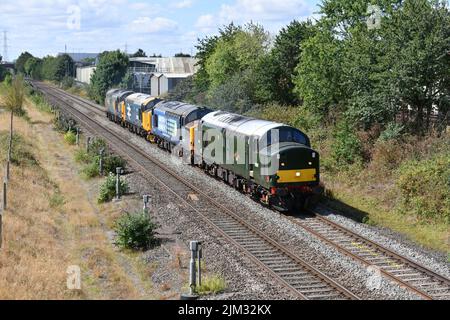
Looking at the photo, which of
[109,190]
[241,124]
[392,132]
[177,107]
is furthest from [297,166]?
[177,107]

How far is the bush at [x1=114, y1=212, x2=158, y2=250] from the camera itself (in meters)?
18.5

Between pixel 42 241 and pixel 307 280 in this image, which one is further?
pixel 42 241

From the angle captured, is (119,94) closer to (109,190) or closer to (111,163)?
(111,163)

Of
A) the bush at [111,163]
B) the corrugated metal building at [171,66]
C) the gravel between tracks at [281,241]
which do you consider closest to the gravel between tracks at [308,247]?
the gravel between tracks at [281,241]

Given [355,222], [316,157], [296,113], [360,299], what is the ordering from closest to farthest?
[360,299], [355,222], [316,157], [296,113]

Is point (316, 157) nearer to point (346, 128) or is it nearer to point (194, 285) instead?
point (346, 128)

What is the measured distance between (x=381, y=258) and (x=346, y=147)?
11438 mm

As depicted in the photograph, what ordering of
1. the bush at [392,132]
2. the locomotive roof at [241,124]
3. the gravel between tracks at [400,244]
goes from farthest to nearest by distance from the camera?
the bush at [392,132]
the locomotive roof at [241,124]
the gravel between tracks at [400,244]

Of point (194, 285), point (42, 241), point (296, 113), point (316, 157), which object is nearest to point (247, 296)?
point (194, 285)

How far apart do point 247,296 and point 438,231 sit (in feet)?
29.4

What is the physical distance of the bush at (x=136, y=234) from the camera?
18547 millimetres

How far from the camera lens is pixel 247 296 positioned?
1393cm

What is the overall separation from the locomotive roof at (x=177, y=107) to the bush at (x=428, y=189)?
15695 millimetres

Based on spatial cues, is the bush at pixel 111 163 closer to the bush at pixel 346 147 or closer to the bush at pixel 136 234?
the bush at pixel 346 147
